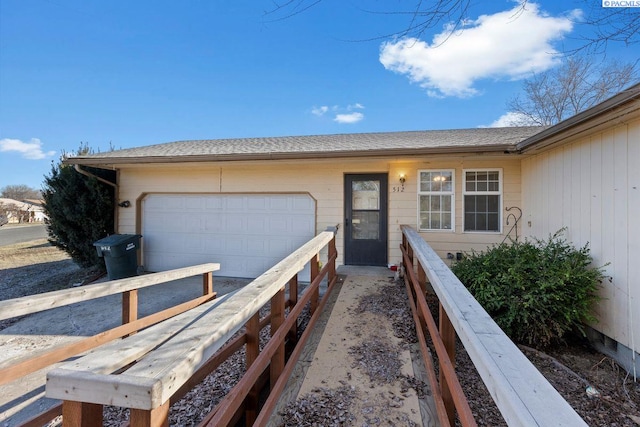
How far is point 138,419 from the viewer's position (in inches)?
33.0

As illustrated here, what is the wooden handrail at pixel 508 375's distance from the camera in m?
0.70

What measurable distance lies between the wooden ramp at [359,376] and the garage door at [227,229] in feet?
9.75

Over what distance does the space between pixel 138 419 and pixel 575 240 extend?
5195 mm

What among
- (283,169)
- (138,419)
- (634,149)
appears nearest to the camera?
(138,419)

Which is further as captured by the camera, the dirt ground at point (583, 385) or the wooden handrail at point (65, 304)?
the dirt ground at point (583, 385)

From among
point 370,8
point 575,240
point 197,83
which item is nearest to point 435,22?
point 370,8

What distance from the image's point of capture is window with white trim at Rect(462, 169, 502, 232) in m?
5.53

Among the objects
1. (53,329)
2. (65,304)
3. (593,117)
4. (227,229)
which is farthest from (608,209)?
(53,329)

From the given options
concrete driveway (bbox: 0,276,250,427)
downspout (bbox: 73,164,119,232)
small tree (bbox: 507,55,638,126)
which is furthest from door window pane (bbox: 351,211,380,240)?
small tree (bbox: 507,55,638,126)

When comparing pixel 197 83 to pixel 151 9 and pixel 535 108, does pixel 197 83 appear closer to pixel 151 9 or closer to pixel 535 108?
pixel 151 9

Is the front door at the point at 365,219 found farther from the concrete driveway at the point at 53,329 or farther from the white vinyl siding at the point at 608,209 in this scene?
the white vinyl siding at the point at 608,209

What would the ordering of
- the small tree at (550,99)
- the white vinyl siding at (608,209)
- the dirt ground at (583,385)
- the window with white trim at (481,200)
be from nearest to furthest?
1. the dirt ground at (583,385)
2. the white vinyl siding at (608,209)
3. the window with white trim at (481,200)
4. the small tree at (550,99)

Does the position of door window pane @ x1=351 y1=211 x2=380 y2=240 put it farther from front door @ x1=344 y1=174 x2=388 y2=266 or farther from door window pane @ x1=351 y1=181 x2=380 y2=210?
door window pane @ x1=351 y1=181 x2=380 y2=210

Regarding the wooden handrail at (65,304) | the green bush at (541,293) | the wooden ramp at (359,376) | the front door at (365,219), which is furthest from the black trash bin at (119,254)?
the green bush at (541,293)
